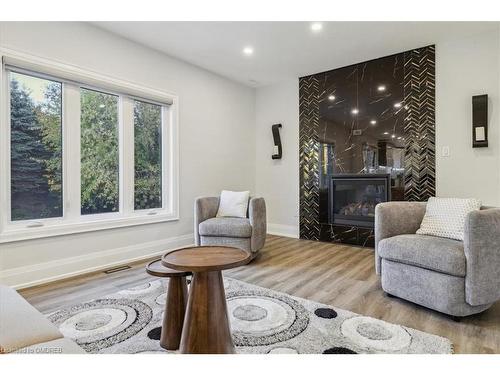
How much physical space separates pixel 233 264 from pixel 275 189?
12.0 feet

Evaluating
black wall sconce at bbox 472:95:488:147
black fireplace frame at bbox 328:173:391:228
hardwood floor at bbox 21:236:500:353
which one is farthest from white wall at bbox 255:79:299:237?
black wall sconce at bbox 472:95:488:147

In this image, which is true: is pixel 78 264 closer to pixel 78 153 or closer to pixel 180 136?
pixel 78 153

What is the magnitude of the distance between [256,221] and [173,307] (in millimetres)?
1747

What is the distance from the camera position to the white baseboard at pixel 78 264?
8.25ft

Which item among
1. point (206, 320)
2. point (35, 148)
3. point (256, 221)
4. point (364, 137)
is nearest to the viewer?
point (206, 320)

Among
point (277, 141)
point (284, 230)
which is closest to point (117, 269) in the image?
point (284, 230)

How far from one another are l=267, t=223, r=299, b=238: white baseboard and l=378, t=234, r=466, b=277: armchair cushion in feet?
8.08

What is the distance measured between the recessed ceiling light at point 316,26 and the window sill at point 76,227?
281cm

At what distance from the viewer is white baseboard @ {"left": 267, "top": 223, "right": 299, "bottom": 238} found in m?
4.79

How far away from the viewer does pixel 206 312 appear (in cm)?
141

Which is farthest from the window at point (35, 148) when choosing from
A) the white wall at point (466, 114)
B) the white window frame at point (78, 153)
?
the white wall at point (466, 114)

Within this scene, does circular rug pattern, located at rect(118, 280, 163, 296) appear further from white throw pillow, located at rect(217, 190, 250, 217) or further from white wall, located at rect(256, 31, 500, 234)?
white wall, located at rect(256, 31, 500, 234)

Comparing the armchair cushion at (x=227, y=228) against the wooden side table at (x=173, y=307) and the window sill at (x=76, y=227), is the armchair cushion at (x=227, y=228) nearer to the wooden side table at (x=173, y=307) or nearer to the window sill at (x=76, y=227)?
the window sill at (x=76, y=227)
